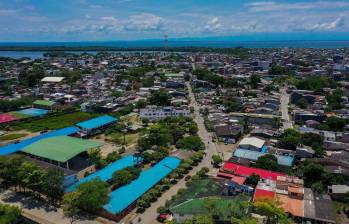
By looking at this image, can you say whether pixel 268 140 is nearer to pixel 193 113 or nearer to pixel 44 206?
pixel 193 113

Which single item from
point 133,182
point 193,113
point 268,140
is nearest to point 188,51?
point 193,113

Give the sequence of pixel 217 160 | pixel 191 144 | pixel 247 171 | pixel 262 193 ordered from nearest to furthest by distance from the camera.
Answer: pixel 262 193
pixel 247 171
pixel 217 160
pixel 191 144

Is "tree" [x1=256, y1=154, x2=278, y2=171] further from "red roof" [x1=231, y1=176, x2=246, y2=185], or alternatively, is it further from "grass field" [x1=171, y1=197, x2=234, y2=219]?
"grass field" [x1=171, y1=197, x2=234, y2=219]

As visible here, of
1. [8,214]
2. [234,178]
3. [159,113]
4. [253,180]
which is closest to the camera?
[8,214]

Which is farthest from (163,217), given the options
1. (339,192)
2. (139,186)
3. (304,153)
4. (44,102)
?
(44,102)

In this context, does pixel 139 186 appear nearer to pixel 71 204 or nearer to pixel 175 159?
pixel 71 204

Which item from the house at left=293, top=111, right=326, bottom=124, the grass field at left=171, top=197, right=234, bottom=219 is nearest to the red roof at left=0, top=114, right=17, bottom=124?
the grass field at left=171, top=197, right=234, bottom=219
